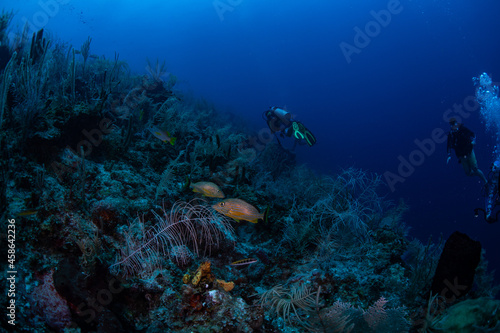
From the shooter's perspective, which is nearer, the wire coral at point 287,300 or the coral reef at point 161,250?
the coral reef at point 161,250

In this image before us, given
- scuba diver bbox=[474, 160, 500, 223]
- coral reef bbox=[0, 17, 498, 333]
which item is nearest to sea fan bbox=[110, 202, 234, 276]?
coral reef bbox=[0, 17, 498, 333]

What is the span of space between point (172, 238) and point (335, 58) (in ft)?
398

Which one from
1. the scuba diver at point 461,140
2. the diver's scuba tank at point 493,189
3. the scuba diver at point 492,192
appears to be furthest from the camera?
the scuba diver at point 461,140

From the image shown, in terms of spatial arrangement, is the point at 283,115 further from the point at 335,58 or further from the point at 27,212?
the point at 335,58

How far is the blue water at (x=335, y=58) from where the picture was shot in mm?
61000

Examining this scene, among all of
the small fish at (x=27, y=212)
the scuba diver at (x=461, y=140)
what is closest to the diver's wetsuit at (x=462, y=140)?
the scuba diver at (x=461, y=140)

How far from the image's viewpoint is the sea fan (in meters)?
2.47

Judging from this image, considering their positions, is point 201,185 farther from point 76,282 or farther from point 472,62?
point 472,62

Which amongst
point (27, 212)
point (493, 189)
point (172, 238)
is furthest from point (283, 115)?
point (493, 189)

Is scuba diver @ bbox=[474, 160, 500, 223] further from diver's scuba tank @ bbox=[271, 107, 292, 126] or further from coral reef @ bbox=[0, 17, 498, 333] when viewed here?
diver's scuba tank @ bbox=[271, 107, 292, 126]

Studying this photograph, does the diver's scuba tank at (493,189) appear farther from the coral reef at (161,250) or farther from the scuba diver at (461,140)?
the coral reef at (161,250)

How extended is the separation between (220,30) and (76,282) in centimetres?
13003

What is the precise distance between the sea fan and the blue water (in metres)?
46.7

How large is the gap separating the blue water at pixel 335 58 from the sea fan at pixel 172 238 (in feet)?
153
